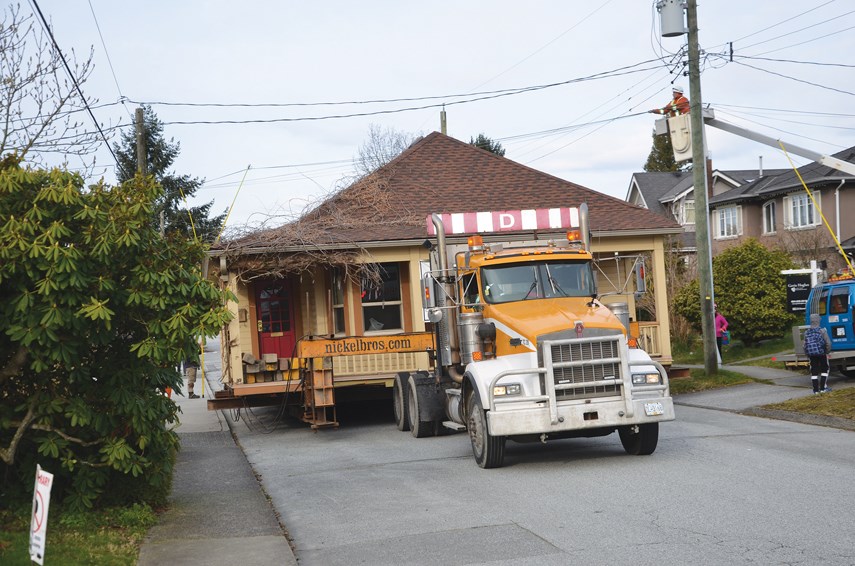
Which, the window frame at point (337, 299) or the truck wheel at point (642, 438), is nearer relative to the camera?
the truck wheel at point (642, 438)

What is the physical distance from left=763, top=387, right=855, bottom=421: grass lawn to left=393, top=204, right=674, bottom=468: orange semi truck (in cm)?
466

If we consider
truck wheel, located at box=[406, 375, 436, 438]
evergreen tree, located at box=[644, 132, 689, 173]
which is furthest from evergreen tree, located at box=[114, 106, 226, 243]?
evergreen tree, located at box=[644, 132, 689, 173]

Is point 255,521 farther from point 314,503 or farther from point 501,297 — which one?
point 501,297

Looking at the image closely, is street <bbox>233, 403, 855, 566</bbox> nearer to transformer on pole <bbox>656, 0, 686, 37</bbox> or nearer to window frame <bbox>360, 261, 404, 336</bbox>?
window frame <bbox>360, 261, 404, 336</bbox>

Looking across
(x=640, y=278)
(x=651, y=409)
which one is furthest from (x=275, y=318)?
(x=651, y=409)

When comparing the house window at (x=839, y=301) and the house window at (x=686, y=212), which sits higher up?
the house window at (x=686, y=212)

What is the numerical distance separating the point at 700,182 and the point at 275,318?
10429 mm

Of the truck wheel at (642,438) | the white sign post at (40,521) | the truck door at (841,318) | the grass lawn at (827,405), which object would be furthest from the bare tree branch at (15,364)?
the truck door at (841,318)

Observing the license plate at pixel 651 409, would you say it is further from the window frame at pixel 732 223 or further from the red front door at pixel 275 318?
the window frame at pixel 732 223

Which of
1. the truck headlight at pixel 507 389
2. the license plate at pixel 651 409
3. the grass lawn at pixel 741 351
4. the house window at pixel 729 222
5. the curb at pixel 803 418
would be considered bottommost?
the curb at pixel 803 418

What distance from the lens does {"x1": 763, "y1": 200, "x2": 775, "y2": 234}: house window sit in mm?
43719

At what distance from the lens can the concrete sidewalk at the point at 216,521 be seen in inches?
314

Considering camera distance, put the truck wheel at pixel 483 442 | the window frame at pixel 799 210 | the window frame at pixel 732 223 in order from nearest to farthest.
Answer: the truck wheel at pixel 483 442, the window frame at pixel 799 210, the window frame at pixel 732 223

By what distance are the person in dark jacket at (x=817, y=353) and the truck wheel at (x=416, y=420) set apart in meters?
7.61
